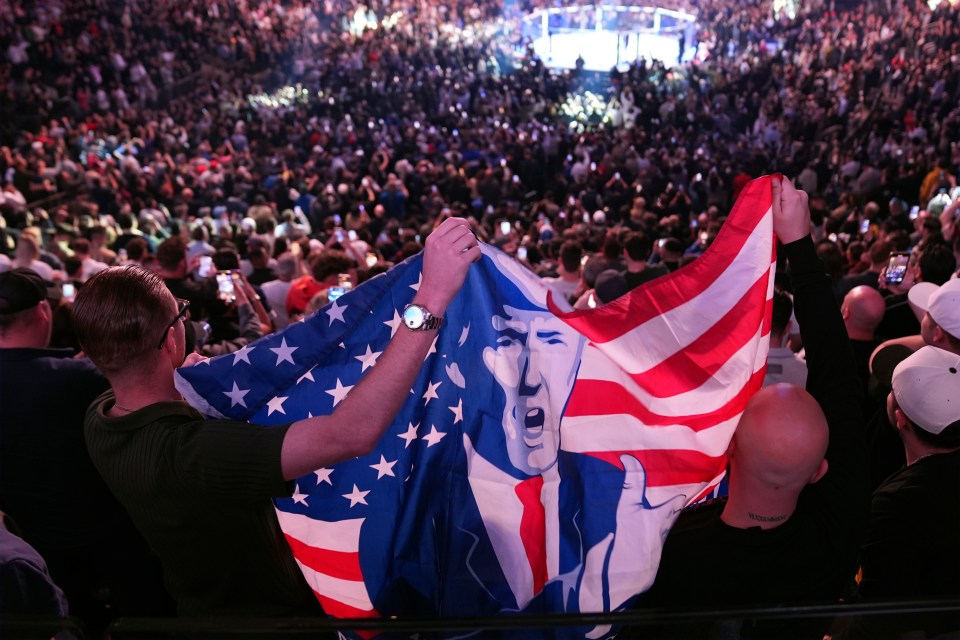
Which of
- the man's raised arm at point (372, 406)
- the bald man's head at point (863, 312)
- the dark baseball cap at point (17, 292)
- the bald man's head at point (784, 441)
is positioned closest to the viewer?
the man's raised arm at point (372, 406)

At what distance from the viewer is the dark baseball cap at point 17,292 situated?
3.08 metres

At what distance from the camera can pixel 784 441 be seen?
1.96m

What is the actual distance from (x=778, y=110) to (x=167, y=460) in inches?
842

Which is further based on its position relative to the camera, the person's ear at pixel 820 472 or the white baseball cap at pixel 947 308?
the white baseball cap at pixel 947 308

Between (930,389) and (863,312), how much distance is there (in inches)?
73.4

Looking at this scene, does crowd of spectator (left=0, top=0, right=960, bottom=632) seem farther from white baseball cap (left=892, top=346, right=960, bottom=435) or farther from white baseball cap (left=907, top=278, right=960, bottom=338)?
white baseball cap (left=892, top=346, right=960, bottom=435)

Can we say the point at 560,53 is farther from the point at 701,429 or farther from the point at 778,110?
the point at 701,429

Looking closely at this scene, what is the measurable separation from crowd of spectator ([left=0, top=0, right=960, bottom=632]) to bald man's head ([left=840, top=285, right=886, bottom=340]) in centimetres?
54

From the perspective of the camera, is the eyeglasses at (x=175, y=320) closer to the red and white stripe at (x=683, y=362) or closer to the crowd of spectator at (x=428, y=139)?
the red and white stripe at (x=683, y=362)

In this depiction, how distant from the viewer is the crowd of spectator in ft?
26.9

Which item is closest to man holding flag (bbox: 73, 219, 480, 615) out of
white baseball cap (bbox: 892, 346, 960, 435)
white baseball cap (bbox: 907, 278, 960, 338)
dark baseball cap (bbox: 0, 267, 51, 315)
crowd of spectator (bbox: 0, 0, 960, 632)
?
dark baseball cap (bbox: 0, 267, 51, 315)

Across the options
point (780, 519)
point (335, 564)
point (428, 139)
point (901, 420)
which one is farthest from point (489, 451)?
point (428, 139)

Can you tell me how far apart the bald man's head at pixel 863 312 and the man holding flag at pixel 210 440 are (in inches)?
114

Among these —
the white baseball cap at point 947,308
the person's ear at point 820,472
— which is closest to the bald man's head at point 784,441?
the person's ear at point 820,472
